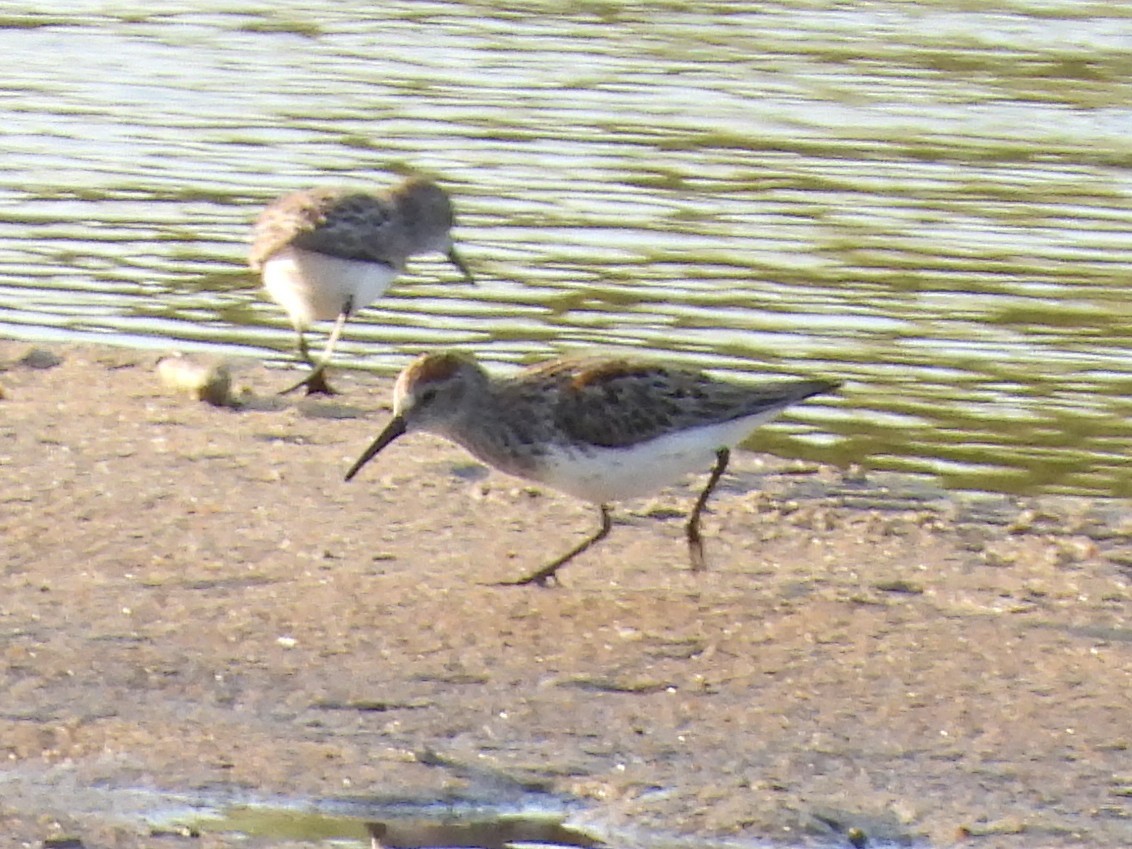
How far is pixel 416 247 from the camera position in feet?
34.9

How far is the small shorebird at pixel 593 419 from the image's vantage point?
7.16 meters

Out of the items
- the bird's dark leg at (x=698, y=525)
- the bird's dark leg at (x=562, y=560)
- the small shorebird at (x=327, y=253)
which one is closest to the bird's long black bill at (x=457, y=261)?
the small shorebird at (x=327, y=253)

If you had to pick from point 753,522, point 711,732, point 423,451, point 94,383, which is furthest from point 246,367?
point 711,732

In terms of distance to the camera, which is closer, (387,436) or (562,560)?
(562,560)

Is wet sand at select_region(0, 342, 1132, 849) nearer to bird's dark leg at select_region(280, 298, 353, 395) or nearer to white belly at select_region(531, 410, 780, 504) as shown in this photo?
white belly at select_region(531, 410, 780, 504)

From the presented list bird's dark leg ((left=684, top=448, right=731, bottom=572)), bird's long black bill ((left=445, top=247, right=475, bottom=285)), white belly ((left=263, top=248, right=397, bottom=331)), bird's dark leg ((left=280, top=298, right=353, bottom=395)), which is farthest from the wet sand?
bird's long black bill ((left=445, top=247, right=475, bottom=285))

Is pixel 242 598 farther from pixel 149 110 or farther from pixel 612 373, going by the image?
pixel 149 110

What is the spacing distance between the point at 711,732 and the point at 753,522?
2.20 m

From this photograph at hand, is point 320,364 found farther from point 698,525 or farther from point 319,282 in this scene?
point 698,525

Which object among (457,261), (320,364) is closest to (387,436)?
(320,364)

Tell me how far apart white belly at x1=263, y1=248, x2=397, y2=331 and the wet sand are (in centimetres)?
106

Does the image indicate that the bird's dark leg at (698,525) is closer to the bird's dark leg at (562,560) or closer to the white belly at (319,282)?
the bird's dark leg at (562,560)

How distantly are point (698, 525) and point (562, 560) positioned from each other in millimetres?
532

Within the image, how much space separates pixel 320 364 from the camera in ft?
32.4
